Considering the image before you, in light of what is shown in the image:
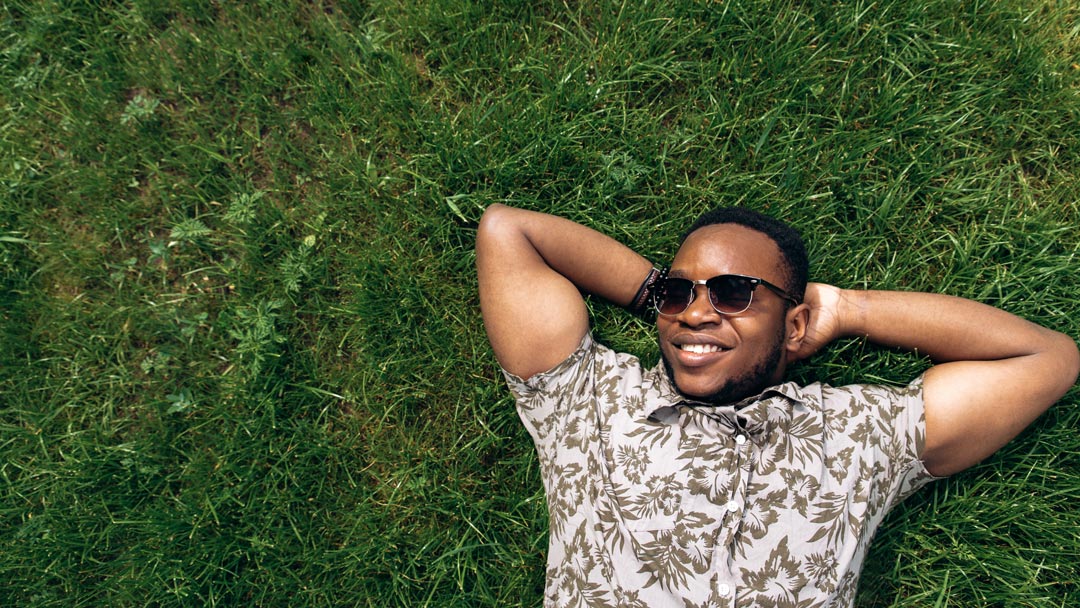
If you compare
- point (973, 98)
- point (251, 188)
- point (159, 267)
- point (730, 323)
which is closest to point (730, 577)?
point (730, 323)

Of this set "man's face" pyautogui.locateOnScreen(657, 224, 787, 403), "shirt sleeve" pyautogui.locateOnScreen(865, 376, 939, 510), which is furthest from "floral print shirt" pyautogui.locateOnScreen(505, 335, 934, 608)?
"man's face" pyautogui.locateOnScreen(657, 224, 787, 403)

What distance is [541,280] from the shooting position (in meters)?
3.49

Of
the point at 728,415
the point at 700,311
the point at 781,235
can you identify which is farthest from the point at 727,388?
the point at 781,235

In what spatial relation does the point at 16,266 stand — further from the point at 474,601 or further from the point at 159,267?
the point at 474,601

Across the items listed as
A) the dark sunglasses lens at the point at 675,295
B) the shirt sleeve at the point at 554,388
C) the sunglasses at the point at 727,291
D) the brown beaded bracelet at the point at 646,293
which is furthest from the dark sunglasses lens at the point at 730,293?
the shirt sleeve at the point at 554,388

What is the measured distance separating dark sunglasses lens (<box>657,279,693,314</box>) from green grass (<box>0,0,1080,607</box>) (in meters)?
0.73

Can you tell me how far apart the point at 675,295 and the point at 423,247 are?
5.52ft

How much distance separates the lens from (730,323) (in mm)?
3180

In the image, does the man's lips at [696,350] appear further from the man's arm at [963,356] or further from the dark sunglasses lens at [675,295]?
the man's arm at [963,356]

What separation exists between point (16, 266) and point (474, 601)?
3.64 metres

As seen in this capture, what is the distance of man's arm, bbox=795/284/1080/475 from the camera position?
3.28m

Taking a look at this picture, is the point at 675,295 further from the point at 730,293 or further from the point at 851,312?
the point at 851,312

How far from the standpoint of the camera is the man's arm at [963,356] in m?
3.28

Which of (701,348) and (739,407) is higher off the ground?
(701,348)
